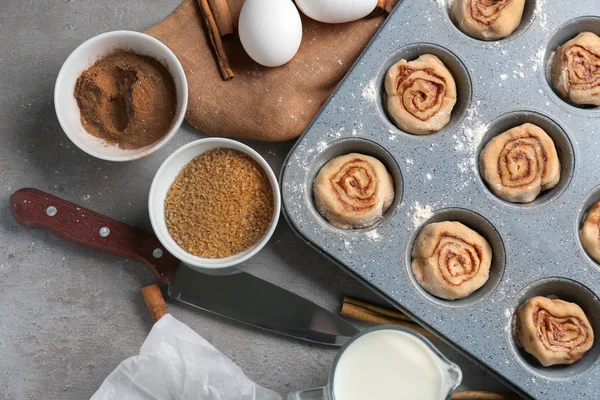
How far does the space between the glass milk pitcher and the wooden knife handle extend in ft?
2.14

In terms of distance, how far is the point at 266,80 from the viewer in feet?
7.14

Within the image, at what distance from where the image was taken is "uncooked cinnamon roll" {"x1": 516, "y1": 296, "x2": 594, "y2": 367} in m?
1.97

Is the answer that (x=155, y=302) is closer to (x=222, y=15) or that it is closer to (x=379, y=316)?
(x=379, y=316)

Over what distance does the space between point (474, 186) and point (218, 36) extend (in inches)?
38.4

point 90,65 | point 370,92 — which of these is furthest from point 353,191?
point 90,65

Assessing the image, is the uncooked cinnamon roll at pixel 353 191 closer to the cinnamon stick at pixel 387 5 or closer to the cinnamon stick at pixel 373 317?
the cinnamon stick at pixel 373 317

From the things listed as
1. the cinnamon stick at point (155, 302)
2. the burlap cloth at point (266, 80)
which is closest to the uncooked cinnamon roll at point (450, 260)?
the burlap cloth at point (266, 80)

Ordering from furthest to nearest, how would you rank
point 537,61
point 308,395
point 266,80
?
1. point 266,80
2. point 537,61
3. point 308,395

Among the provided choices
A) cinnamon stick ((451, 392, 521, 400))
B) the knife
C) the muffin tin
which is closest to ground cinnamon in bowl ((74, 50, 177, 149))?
the knife

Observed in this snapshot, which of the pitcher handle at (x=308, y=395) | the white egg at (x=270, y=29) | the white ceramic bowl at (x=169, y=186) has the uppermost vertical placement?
the white egg at (x=270, y=29)

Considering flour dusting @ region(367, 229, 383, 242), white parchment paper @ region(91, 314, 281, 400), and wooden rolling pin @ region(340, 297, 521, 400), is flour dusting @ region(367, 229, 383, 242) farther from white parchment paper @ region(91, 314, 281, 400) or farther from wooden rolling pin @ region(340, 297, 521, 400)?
white parchment paper @ region(91, 314, 281, 400)

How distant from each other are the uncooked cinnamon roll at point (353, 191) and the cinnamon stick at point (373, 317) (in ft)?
0.95

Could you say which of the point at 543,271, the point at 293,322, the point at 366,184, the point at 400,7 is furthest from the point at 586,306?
the point at 400,7

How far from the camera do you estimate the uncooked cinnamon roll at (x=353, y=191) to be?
1.99 metres
